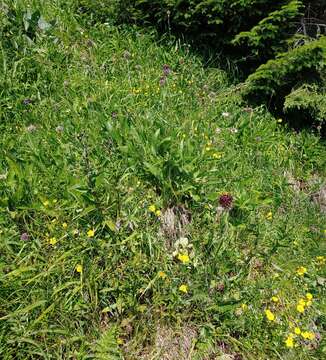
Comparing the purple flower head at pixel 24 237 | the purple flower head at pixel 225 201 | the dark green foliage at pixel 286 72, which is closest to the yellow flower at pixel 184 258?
the purple flower head at pixel 225 201

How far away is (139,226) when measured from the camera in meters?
2.66

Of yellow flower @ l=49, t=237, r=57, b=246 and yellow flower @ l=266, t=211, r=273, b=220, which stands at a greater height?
yellow flower @ l=49, t=237, r=57, b=246

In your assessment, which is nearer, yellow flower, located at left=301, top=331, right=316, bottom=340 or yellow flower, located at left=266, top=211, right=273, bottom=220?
yellow flower, located at left=301, top=331, right=316, bottom=340

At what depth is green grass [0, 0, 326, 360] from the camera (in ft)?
7.78

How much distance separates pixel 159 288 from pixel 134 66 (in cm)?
279

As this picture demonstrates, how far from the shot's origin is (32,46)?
420 cm

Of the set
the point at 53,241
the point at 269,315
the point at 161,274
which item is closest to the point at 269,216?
the point at 269,315

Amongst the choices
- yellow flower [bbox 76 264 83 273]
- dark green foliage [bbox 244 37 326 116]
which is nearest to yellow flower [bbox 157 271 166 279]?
yellow flower [bbox 76 264 83 273]

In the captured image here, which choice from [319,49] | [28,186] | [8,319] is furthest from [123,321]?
[319,49]

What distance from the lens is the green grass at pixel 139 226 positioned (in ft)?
7.78

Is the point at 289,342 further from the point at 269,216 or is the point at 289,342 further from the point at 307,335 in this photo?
the point at 269,216

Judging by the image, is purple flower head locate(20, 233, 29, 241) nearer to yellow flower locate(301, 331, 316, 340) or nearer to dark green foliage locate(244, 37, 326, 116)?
yellow flower locate(301, 331, 316, 340)

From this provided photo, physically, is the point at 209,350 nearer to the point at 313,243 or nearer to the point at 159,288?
the point at 159,288

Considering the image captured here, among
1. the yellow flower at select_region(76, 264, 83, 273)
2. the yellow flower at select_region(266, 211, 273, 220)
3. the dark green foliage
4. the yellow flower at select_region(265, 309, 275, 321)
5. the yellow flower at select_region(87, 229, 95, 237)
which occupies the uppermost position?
the dark green foliage
